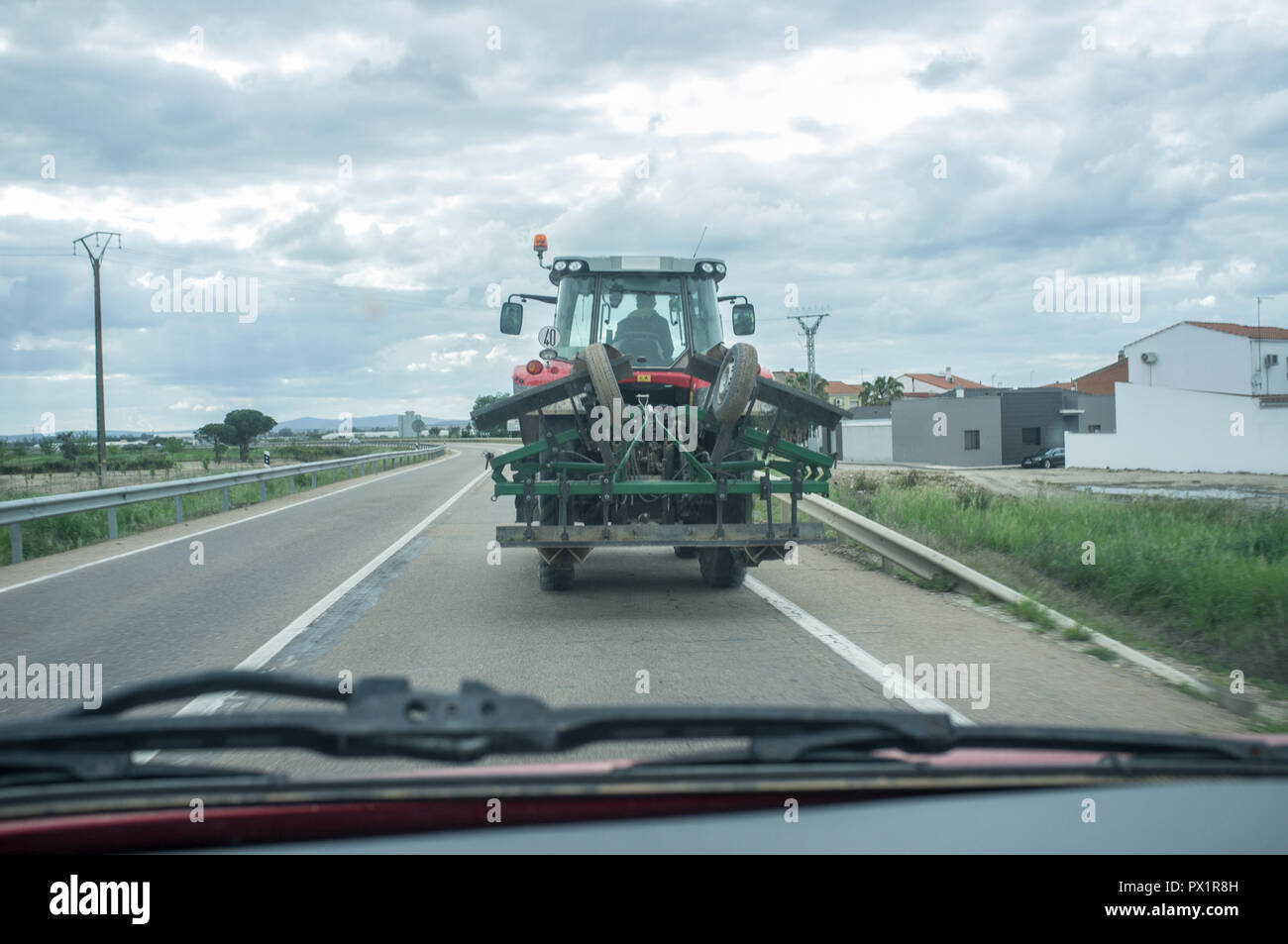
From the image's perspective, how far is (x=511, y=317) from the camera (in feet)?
35.0

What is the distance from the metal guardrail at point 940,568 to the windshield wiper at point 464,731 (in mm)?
4058

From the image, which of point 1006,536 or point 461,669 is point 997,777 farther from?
point 1006,536

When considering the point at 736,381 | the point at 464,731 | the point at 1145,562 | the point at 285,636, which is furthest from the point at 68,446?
the point at 464,731

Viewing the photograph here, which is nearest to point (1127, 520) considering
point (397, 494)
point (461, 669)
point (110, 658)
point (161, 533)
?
point (461, 669)

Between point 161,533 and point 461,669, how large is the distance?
39.8ft

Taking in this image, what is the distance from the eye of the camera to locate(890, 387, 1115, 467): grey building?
2618 inches

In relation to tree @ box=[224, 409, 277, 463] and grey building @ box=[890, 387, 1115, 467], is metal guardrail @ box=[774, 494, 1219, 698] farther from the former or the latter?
tree @ box=[224, 409, 277, 463]

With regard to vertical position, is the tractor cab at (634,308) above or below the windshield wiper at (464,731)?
above

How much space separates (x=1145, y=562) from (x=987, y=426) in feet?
200

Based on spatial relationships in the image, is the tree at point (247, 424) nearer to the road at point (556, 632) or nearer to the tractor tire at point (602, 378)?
the road at point (556, 632)

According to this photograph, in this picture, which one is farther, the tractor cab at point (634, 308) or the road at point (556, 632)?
the tractor cab at point (634, 308)

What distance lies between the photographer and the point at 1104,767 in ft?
7.66

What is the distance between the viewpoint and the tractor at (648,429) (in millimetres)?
8273

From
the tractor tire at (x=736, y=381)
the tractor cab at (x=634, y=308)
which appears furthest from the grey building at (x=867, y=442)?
the tractor tire at (x=736, y=381)
